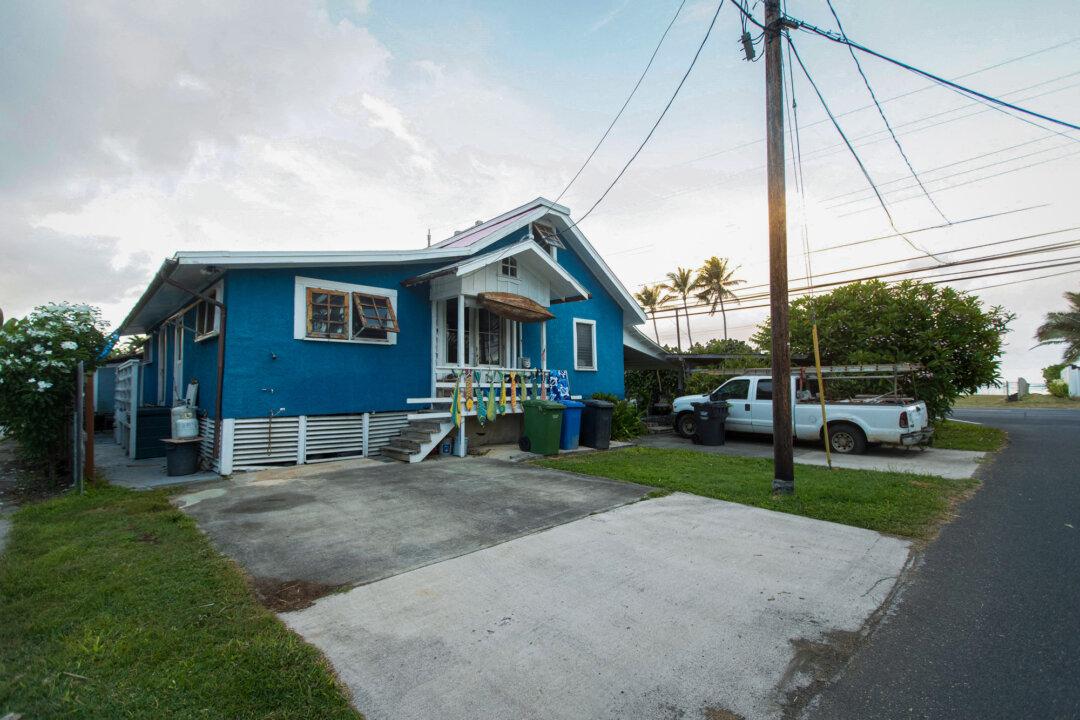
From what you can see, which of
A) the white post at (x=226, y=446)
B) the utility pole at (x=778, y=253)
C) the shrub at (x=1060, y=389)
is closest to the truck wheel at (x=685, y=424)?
the utility pole at (x=778, y=253)

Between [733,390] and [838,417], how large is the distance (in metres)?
3.03

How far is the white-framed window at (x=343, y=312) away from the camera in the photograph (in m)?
9.74

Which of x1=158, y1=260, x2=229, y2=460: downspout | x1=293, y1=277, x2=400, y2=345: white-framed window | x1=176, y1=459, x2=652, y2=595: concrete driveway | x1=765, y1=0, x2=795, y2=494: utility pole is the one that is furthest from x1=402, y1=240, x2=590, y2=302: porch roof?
x1=765, y1=0, x2=795, y2=494: utility pole

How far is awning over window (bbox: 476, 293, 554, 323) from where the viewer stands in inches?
441

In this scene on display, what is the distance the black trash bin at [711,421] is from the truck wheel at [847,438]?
2.52 meters

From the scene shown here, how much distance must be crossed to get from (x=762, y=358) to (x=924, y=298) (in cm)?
455

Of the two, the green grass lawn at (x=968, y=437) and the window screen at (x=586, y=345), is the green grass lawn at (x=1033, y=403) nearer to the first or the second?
the green grass lawn at (x=968, y=437)

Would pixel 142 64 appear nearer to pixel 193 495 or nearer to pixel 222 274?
pixel 222 274

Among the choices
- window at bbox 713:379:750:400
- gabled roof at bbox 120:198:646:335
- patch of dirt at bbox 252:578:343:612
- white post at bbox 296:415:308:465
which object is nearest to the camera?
patch of dirt at bbox 252:578:343:612

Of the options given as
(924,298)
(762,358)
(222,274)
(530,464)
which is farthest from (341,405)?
(924,298)

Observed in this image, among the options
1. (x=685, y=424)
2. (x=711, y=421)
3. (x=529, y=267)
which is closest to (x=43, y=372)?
(x=529, y=267)

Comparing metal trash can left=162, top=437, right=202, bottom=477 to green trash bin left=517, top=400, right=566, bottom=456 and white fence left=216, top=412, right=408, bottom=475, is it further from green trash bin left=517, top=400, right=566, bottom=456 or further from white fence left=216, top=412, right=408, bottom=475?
green trash bin left=517, top=400, right=566, bottom=456

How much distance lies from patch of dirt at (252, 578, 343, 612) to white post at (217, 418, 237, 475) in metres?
5.60

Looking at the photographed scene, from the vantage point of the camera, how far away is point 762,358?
17.2 m
